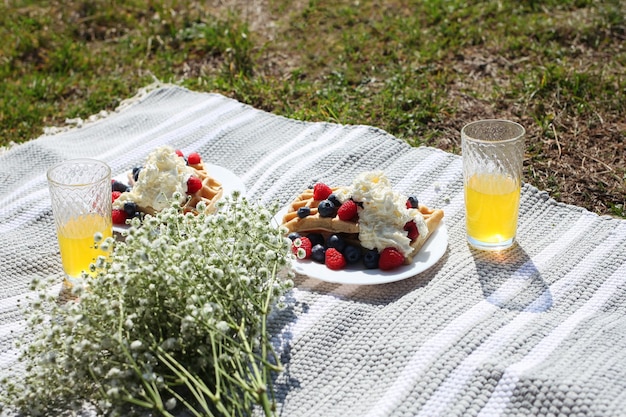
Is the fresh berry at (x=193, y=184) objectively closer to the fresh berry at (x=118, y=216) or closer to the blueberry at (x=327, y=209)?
the fresh berry at (x=118, y=216)

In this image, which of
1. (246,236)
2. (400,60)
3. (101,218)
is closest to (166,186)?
(101,218)

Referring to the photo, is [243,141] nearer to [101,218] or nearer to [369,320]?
[101,218]

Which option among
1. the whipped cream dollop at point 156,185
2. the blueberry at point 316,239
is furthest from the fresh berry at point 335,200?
the whipped cream dollop at point 156,185

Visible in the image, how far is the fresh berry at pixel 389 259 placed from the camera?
8.13ft

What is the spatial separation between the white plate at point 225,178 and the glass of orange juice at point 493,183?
0.91 m

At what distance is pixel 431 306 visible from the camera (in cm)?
242

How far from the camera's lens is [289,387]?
220 centimetres

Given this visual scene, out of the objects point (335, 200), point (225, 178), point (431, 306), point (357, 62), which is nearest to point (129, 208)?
point (225, 178)

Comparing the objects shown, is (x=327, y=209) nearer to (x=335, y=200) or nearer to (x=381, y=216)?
(x=335, y=200)

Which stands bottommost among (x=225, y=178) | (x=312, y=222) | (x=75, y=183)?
(x=225, y=178)

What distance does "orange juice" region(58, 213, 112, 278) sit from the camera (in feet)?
8.25

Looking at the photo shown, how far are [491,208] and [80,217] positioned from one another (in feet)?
4.55

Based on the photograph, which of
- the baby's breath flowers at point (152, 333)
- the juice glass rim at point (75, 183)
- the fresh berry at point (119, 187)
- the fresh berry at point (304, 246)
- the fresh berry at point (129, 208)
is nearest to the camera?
the baby's breath flowers at point (152, 333)

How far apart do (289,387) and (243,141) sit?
5.57ft
